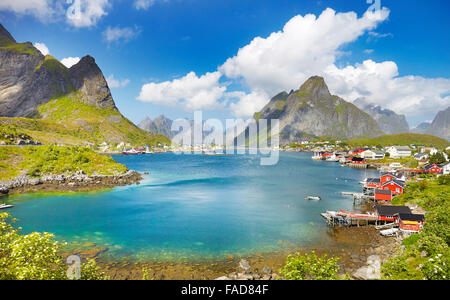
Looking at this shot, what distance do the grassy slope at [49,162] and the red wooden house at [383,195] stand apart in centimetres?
8124

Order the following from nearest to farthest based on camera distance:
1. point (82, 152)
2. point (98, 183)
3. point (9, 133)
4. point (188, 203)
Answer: point (188, 203), point (98, 183), point (82, 152), point (9, 133)

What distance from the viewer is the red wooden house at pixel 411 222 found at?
37031mm

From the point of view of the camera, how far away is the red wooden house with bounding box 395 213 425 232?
121 feet

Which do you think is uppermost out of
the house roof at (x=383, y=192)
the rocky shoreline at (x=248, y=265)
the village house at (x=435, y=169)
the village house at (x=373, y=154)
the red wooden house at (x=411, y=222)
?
the village house at (x=373, y=154)

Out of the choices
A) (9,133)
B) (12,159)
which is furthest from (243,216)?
(9,133)

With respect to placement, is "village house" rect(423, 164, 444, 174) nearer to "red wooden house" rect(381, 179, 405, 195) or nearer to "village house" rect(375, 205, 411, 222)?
"red wooden house" rect(381, 179, 405, 195)

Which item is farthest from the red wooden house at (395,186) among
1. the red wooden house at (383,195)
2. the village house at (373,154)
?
the village house at (373,154)

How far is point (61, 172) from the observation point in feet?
240

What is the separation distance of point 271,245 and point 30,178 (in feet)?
236

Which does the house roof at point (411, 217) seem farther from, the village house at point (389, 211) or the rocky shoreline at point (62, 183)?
the rocky shoreline at point (62, 183)

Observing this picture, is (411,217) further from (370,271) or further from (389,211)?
(370,271)
